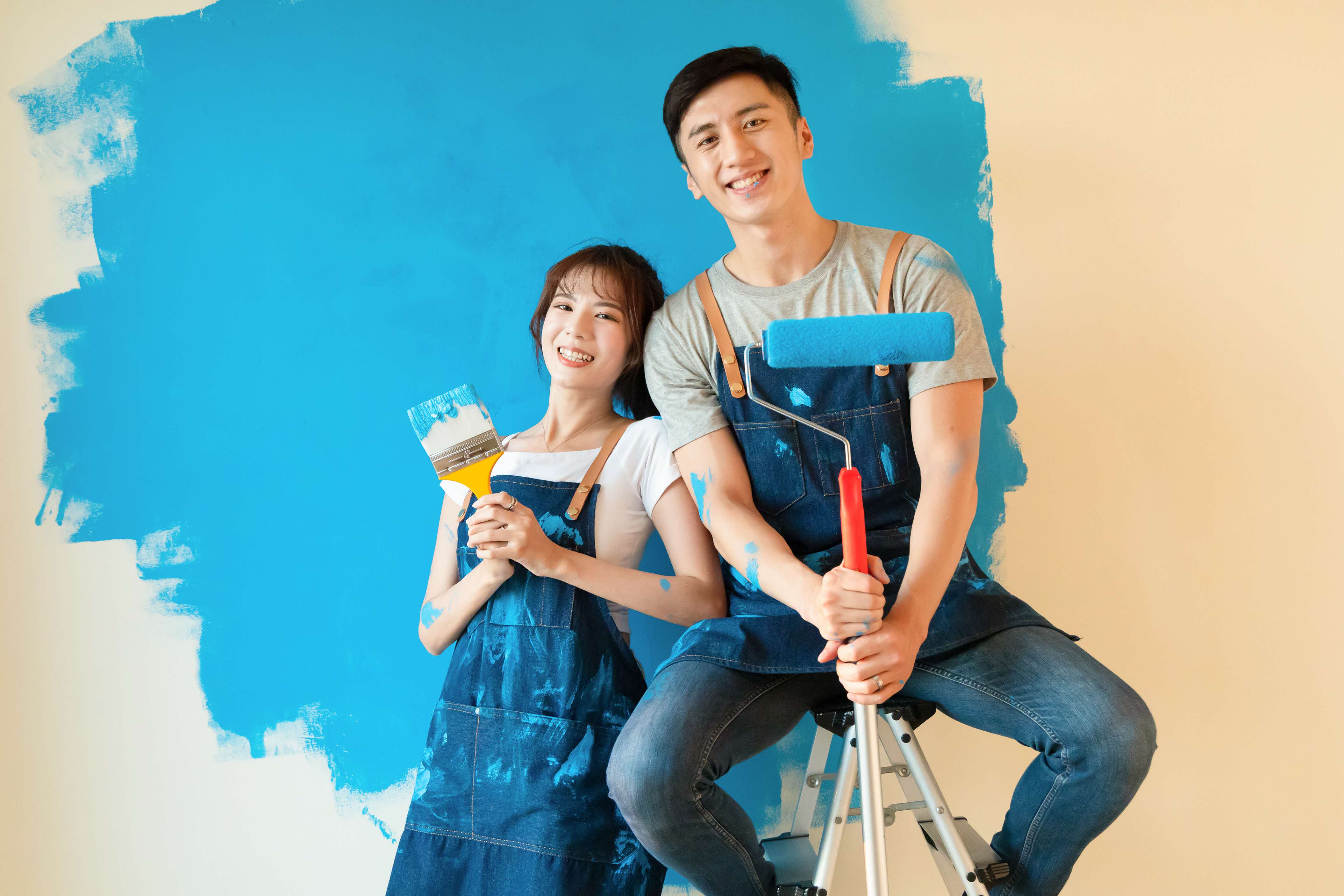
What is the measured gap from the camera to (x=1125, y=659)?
5.52 ft

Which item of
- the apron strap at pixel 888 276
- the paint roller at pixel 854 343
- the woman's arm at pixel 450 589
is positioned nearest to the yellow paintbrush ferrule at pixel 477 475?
the woman's arm at pixel 450 589

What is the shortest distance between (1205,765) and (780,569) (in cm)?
104

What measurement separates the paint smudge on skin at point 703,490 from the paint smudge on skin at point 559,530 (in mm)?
208

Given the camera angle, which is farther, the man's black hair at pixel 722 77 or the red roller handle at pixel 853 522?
the man's black hair at pixel 722 77

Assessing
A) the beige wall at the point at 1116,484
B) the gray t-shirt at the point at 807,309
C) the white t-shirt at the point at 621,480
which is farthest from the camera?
the beige wall at the point at 1116,484

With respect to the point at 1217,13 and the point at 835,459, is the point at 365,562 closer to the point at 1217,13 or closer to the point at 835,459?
the point at 835,459

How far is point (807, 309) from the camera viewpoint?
143 cm

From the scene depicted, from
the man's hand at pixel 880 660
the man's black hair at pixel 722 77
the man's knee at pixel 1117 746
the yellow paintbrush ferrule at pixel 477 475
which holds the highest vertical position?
the man's black hair at pixel 722 77

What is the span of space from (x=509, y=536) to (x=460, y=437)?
0.54ft

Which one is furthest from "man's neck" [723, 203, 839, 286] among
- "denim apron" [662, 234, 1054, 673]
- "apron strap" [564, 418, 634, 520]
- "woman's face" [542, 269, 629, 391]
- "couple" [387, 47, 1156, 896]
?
"apron strap" [564, 418, 634, 520]

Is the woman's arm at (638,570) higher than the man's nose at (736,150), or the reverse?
the man's nose at (736,150)

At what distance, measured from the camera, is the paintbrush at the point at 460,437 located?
4.35ft

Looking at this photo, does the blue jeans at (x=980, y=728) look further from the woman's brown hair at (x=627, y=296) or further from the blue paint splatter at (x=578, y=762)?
the woman's brown hair at (x=627, y=296)

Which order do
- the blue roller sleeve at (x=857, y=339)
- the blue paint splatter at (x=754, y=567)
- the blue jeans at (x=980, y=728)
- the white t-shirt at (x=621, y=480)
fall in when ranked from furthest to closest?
1. the white t-shirt at (x=621, y=480)
2. the blue paint splatter at (x=754, y=567)
3. the blue jeans at (x=980, y=728)
4. the blue roller sleeve at (x=857, y=339)
